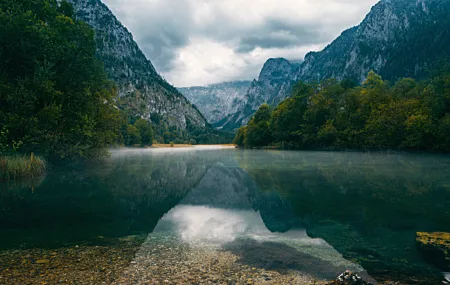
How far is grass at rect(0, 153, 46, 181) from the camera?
957 inches

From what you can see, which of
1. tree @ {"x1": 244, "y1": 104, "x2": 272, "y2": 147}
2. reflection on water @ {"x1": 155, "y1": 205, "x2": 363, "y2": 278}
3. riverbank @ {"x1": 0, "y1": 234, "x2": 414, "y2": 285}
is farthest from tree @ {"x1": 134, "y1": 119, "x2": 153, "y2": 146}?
riverbank @ {"x1": 0, "y1": 234, "x2": 414, "y2": 285}

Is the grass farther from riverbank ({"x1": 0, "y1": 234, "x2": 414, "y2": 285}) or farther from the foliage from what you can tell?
riverbank ({"x1": 0, "y1": 234, "x2": 414, "y2": 285})

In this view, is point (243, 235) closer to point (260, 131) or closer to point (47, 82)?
point (47, 82)

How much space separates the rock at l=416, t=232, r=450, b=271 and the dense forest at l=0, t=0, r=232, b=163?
26563 mm

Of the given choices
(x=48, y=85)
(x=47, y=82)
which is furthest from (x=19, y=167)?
(x=47, y=82)

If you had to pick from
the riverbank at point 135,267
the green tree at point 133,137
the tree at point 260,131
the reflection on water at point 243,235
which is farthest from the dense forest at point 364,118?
the green tree at point 133,137

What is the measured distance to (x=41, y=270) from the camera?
7441mm

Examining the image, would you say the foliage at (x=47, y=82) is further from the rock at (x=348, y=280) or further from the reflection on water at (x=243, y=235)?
the rock at (x=348, y=280)

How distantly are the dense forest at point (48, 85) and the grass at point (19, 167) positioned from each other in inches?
35.4

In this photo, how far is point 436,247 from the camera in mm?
9133

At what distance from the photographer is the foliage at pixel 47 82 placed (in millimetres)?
27156

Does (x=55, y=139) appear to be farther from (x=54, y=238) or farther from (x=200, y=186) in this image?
(x=54, y=238)

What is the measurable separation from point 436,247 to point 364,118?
246 ft

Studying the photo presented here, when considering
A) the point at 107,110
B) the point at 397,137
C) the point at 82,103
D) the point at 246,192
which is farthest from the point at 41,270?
the point at 397,137
